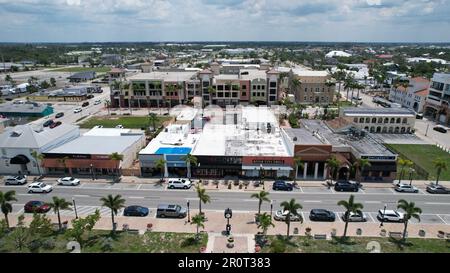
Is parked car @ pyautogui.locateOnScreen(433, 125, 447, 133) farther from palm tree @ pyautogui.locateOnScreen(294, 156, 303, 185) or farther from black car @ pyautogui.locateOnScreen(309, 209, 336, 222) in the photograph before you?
black car @ pyautogui.locateOnScreen(309, 209, 336, 222)

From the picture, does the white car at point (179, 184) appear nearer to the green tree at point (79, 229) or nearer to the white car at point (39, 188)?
the green tree at point (79, 229)

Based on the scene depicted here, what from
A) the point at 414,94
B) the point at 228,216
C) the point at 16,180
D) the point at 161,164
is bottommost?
the point at 16,180

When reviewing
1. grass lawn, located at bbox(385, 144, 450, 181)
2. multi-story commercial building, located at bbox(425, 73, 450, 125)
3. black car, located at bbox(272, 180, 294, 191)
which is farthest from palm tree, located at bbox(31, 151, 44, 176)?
multi-story commercial building, located at bbox(425, 73, 450, 125)

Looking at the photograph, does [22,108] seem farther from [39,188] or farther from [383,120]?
[383,120]

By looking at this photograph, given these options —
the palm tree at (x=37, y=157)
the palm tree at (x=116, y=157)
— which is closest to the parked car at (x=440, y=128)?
the palm tree at (x=116, y=157)

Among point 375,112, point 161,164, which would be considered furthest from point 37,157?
point 375,112
